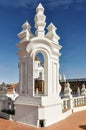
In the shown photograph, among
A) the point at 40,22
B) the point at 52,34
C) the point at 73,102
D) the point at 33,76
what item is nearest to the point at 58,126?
the point at 33,76

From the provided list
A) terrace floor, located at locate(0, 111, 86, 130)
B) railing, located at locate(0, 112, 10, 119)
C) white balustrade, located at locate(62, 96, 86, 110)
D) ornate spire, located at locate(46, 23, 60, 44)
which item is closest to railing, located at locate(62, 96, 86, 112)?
white balustrade, located at locate(62, 96, 86, 110)

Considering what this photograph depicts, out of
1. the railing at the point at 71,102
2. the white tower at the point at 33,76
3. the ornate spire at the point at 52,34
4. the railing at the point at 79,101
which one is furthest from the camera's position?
the railing at the point at 79,101

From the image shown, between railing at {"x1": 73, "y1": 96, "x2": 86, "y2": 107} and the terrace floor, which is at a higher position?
railing at {"x1": 73, "y1": 96, "x2": 86, "y2": 107}

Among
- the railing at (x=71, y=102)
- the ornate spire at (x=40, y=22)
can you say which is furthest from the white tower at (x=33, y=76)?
the railing at (x=71, y=102)

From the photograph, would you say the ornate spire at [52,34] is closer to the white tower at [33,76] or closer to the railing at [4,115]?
the white tower at [33,76]

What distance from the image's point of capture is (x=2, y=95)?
1016 cm

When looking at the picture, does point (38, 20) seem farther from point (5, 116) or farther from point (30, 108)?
point (5, 116)

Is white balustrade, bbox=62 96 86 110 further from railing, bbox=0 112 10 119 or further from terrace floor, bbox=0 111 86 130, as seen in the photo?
railing, bbox=0 112 10 119

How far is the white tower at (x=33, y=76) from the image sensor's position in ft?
24.9

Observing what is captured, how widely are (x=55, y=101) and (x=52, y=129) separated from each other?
154 centimetres

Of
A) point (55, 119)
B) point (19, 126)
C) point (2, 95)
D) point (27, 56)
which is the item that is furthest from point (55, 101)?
point (2, 95)

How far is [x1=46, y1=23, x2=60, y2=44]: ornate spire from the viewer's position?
8.73 meters

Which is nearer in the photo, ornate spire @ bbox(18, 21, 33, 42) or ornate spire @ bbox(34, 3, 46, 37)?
ornate spire @ bbox(34, 3, 46, 37)

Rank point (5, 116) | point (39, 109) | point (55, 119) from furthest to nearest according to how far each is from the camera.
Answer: point (5, 116) → point (55, 119) → point (39, 109)
